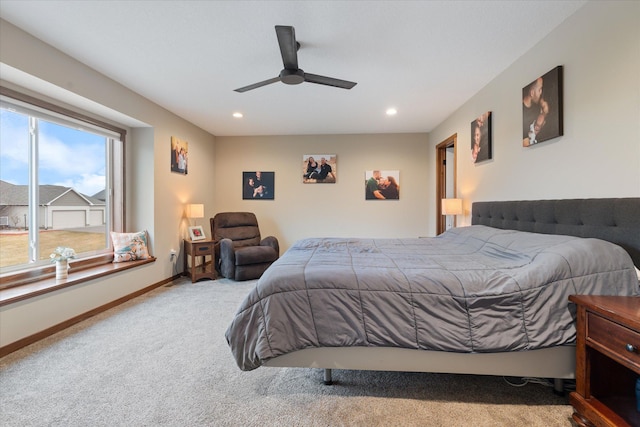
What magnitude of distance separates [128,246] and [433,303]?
3666mm

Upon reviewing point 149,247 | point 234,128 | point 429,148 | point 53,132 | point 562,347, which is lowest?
point 562,347

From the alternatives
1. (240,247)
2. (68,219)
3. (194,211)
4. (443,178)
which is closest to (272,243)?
(240,247)

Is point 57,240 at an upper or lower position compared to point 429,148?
lower

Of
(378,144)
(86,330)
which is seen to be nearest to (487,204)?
(378,144)

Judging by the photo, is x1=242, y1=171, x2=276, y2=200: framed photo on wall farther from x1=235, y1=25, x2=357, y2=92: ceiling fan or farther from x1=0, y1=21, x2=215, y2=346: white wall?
x1=235, y1=25, x2=357, y2=92: ceiling fan

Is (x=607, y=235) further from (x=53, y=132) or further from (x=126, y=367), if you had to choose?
(x=53, y=132)

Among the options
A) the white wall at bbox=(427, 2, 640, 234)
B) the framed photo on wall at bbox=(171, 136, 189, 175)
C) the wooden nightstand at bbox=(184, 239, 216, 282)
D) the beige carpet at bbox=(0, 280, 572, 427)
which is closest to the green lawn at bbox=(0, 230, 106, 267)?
the beige carpet at bbox=(0, 280, 572, 427)

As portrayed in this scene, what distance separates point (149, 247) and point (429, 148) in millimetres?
4881

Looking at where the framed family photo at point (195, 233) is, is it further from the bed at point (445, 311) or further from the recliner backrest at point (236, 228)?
the bed at point (445, 311)

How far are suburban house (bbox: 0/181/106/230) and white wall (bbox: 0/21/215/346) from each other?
0.38 meters

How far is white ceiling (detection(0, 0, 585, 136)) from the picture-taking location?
1.89m

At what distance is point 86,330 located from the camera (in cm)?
246

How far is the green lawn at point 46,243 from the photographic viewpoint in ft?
7.97

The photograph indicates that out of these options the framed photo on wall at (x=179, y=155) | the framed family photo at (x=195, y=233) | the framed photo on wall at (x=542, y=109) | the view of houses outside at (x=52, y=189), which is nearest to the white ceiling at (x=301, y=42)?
the framed photo on wall at (x=542, y=109)
